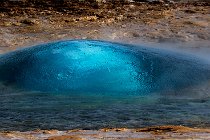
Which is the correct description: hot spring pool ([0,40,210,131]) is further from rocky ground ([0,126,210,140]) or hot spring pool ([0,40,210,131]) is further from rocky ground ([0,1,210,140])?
rocky ground ([0,1,210,140])

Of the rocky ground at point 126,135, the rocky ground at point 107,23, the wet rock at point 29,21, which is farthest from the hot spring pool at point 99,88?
the wet rock at point 29,21

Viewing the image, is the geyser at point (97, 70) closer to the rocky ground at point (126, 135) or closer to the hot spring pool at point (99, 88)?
the hot spring pool at point (99, 88)

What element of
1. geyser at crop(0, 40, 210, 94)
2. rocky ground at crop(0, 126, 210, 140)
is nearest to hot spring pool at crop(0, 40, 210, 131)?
geyser at crop(0, 40, 210, 94)

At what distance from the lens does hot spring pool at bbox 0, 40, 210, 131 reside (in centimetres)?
523

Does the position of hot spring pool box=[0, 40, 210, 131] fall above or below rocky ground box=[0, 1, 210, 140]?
above

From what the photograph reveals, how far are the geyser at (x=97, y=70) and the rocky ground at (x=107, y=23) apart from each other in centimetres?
248

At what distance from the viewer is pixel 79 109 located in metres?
5.73

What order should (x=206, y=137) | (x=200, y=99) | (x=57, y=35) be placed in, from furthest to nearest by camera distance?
(x=57, y=35) → (x=200, y=99) → (x=206, y=137)

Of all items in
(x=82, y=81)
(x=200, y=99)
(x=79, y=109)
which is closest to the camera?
(x=79, y=109)

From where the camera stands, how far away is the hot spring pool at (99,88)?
17.1ft

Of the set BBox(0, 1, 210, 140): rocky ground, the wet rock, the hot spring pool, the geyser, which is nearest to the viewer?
the hot spring pool

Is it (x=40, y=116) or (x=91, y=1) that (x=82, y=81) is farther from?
(x=91, y=1)

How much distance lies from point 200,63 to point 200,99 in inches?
73.0

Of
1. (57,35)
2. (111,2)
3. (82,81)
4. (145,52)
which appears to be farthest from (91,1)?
(82,81)
